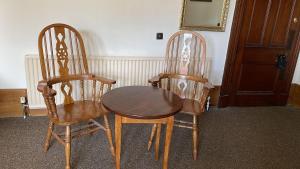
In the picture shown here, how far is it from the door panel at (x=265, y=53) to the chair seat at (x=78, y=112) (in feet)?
6.57

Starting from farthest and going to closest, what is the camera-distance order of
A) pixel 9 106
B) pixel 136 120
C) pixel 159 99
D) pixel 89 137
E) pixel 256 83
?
pixel 256 83, pixel 9 106, pixel 89 137, pixel 159 99, pixel 136 120

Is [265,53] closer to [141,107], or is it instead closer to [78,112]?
[141,107]

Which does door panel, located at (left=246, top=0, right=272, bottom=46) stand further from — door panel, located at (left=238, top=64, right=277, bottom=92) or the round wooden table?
the round wooden table

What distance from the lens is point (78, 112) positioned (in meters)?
2.04

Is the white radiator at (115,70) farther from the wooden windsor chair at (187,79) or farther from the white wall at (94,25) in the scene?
the wooden windsor chair at (187,79)

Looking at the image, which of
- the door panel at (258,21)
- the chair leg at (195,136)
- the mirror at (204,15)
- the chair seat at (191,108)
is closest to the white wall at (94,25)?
the mirror at (204,15)


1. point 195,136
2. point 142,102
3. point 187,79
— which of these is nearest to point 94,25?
point 187,79

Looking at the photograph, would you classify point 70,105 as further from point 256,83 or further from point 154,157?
point 256,83

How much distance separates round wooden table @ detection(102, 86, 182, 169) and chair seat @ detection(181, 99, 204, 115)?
0.82 ft

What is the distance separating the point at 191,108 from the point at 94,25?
137cm

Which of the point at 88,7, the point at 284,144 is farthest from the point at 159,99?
the point at 284,144

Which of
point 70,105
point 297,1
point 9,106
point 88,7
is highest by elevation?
point 297,1

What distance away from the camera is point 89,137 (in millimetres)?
2510

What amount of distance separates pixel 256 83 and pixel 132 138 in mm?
1975
